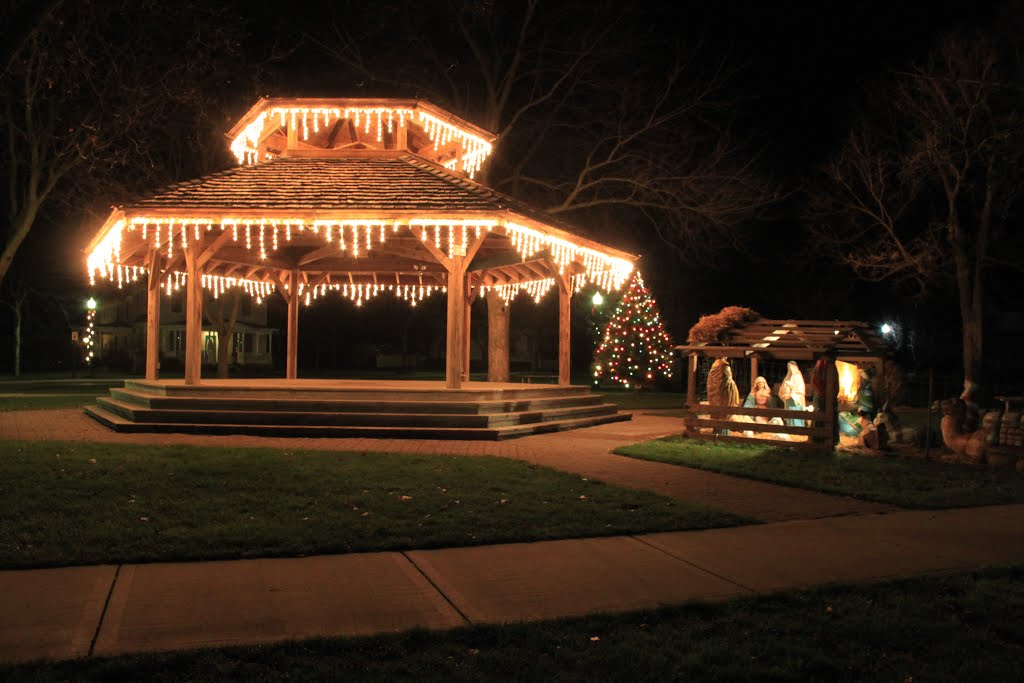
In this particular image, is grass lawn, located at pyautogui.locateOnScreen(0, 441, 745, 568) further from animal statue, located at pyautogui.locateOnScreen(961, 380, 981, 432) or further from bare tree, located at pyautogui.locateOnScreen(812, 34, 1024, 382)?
bare tree, located at pyautogui.locateOnScreen(812, 34, 1024, 382)

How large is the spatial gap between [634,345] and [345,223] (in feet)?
67.7

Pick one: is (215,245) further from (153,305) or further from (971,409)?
(971,409)

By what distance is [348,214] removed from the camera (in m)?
13.9

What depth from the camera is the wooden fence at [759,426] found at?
41.8ft

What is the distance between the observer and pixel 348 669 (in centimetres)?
407

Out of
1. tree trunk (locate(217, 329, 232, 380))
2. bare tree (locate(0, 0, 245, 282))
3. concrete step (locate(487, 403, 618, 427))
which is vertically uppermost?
bare tree (locate(0, 0, 245, 282))

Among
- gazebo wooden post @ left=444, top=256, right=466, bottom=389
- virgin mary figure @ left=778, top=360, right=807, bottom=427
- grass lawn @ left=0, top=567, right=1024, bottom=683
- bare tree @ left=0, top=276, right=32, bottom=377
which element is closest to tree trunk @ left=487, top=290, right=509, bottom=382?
gazebo wooden post @ left=444, top=256, right=466, bottom=389

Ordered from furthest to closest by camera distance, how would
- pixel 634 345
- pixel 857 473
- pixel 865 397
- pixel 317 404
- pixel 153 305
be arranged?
pixel 634 345, pixel 153 305, pixel 317 404, pixel 865 397, pixel 857 473

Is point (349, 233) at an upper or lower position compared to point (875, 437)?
upper

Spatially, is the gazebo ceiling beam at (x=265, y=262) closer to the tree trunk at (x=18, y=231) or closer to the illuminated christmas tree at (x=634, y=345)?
the tree trunk at (x=18, y=231)

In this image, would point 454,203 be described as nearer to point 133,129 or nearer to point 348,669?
point 348,669

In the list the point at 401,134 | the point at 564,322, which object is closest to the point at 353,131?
the point at 401,134

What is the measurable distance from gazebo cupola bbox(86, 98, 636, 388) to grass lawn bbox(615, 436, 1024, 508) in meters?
4.70

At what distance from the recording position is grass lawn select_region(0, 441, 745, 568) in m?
6.39
